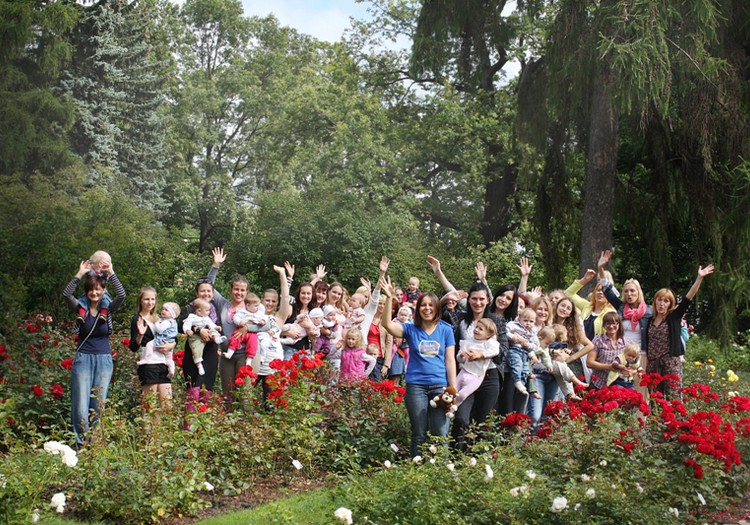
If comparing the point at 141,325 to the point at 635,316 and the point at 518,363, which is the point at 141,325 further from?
the point at 635,316

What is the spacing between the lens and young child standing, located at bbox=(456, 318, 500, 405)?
25.1 ft

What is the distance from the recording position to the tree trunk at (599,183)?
53.3 feet

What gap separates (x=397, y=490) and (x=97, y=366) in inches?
144

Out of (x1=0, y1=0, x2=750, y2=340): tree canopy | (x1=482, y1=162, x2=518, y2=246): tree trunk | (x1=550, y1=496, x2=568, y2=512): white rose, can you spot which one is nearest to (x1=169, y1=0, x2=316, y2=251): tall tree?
(x1=0, y1=0, x2=750, y2=340): tree canopy

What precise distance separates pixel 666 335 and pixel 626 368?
0.70m

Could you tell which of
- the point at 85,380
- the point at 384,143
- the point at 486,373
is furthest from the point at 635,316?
the point at 384,143

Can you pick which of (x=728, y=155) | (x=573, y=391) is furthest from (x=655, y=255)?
(x=573, y=391)

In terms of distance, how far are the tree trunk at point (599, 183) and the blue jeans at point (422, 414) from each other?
31.1 feet

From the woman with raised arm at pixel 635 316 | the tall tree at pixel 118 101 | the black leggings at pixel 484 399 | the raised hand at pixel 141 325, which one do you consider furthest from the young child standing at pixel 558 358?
the tall tree at pixel 118 101

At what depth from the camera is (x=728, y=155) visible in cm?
1584

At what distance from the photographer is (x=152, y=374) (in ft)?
27.6

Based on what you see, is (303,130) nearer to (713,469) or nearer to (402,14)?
(402,14)

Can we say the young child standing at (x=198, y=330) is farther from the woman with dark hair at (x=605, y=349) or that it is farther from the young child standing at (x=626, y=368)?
the young child standing at (x=626, y=368)

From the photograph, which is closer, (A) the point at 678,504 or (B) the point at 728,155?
(A) the point at 678,504
